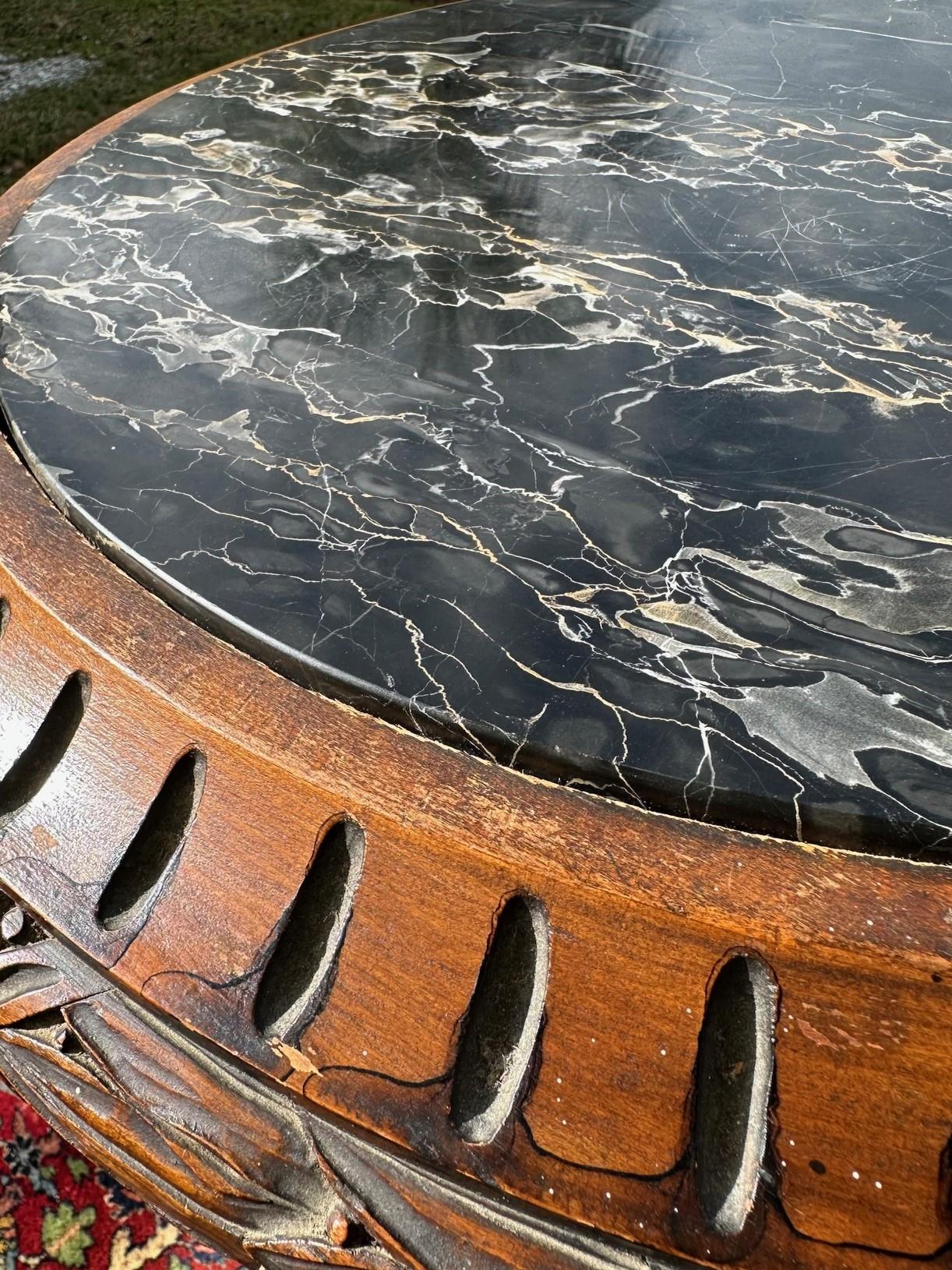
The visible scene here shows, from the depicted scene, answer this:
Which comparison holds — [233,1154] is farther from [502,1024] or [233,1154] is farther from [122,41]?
[122,41]

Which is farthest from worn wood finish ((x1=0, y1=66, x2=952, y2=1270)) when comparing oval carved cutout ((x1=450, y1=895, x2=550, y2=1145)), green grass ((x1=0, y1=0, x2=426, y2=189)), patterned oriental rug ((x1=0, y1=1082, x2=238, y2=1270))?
green grass ((x1=0, y1=0, x2=426, y2=189))

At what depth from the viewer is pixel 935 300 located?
123 centimetres

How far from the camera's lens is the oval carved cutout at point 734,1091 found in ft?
2.26

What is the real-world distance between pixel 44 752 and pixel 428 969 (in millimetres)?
376

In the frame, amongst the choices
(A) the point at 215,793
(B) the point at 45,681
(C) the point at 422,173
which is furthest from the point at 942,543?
(C) the point at 422,173

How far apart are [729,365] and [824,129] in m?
0.76

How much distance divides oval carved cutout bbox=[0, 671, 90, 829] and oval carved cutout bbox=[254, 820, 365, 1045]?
246 millimetres

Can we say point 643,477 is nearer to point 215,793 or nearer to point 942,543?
point 942,543

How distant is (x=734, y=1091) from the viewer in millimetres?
706

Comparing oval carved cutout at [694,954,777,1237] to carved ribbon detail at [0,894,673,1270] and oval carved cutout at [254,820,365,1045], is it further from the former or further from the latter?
oval carved cutout at [254,820,365,1045]

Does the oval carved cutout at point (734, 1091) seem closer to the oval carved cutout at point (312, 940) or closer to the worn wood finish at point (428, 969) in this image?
the worn wood finish at point (428, 969)

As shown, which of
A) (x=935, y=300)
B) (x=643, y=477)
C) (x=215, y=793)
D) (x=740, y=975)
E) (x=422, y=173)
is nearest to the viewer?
(x=740, y=975)

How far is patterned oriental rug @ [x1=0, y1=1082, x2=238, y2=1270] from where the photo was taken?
1182 millimetres

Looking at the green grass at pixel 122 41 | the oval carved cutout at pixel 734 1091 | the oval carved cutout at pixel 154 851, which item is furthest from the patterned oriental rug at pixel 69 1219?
the green grass at pixel 122 41
